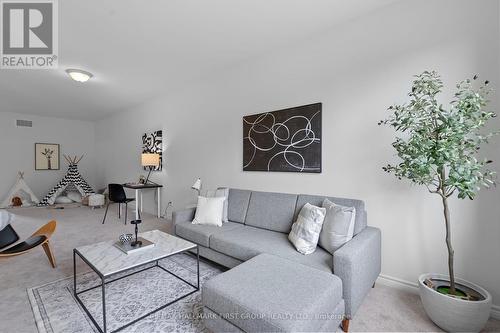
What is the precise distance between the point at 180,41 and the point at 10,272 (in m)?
3.06

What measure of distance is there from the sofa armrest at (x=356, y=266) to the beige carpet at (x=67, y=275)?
0.54 feet

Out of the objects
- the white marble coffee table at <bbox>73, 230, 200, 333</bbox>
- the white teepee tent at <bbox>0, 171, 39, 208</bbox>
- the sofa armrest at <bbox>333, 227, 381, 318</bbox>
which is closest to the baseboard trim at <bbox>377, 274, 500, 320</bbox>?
the sofa armrest at <bbox>333, 227, 381, 318</bbox>

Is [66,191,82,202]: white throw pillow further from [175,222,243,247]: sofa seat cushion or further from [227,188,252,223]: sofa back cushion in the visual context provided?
[227,188,252,223]: sofa back cushion

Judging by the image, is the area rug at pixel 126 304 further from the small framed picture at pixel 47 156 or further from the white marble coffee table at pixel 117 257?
the small framed picture at pixel 47 156

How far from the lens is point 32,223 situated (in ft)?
14.1

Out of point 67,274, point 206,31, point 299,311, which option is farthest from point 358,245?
point 67,274

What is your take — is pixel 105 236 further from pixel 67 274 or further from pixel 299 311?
pixel 299 311

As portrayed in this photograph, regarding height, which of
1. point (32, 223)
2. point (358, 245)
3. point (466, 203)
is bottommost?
point (32, 223)

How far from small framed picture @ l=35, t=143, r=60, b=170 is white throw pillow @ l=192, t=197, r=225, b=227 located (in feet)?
20.8

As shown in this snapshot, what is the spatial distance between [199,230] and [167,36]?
2.20 meters

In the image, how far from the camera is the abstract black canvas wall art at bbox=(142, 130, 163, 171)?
4703 millimetres

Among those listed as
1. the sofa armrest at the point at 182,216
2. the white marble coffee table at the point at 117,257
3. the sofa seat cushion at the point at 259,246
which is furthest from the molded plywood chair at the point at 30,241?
the sofa seat cushion at the point at 259,246

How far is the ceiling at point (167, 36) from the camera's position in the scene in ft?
6.89

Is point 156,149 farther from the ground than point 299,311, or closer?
farther from the ground
